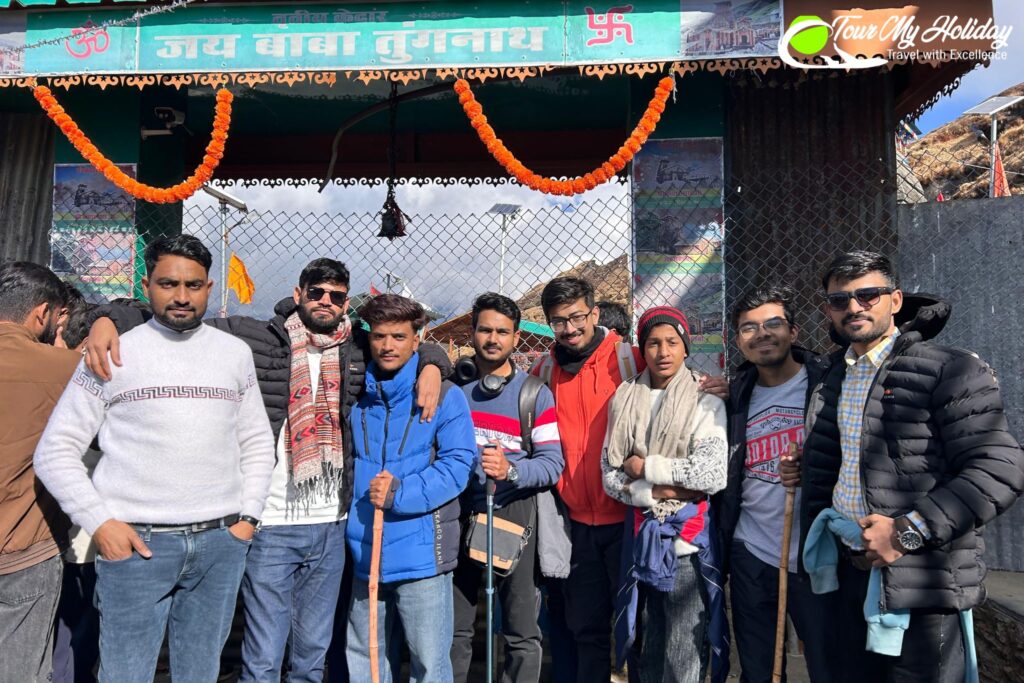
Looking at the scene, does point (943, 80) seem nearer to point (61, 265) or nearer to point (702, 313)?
point (702, 313)

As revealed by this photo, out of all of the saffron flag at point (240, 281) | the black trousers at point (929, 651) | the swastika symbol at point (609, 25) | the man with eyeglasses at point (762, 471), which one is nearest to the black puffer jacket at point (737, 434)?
the man with eyeglasses at point (762, 471)

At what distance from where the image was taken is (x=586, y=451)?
3.46m

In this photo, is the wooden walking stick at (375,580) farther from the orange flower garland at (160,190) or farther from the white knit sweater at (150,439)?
the orange flower garland at (160,190)

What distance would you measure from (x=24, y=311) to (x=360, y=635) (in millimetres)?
1951

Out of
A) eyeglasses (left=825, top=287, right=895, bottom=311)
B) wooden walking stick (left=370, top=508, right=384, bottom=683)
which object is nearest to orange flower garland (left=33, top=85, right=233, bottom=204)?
wooden walking stick (left=370, top=508, right=384, bottom=683)

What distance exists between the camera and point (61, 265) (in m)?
5.88

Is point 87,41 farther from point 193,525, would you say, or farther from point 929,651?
point 929,651

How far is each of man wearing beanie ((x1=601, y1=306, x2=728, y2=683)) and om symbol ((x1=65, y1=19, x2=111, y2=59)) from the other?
4302 mm

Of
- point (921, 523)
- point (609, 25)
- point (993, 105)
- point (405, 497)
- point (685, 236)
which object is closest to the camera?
point (921, 523)

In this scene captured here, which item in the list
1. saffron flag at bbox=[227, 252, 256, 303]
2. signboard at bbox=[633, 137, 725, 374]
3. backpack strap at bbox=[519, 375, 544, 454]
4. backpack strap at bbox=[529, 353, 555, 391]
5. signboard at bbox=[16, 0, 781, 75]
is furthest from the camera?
saffron flag at bbox=[227, 252, 256, 303]

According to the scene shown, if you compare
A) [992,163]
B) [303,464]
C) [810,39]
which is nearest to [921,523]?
[303,464]

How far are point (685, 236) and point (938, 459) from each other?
9.73 feet

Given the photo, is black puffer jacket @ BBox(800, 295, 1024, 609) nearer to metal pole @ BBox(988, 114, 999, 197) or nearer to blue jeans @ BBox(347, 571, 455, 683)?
blue jeans @ BBox(347, 571, 455, 683)

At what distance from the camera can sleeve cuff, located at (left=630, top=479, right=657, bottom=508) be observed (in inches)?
122
